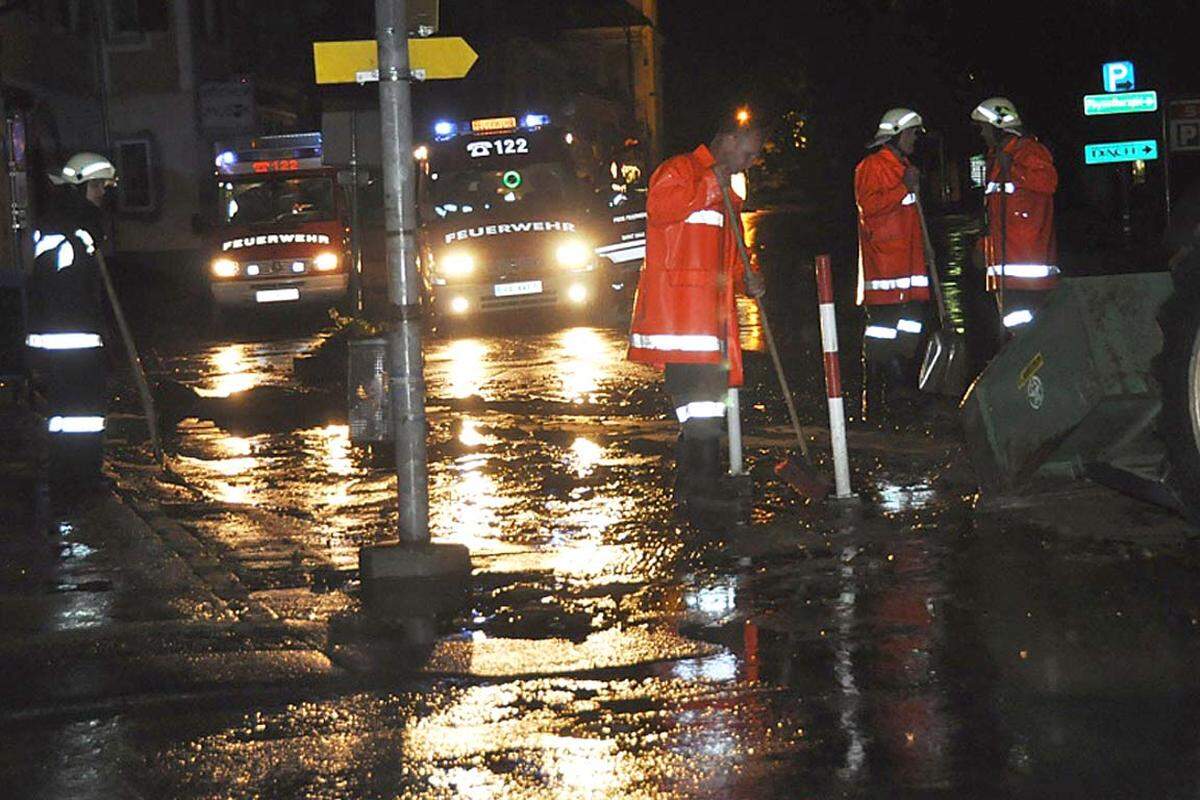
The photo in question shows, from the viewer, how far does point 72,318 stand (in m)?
10.7

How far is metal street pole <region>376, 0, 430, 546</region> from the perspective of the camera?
26.0 feet

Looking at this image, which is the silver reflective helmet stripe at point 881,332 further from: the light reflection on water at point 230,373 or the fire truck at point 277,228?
the fire truck at point 277,228

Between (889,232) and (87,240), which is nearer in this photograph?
(87,240)

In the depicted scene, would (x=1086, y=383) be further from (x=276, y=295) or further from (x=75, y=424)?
(x=276, y=295)

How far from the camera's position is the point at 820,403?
1412 centimetres

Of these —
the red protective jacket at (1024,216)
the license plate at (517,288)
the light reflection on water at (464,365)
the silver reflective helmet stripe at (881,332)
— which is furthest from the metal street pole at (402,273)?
the license plate at (517,288)

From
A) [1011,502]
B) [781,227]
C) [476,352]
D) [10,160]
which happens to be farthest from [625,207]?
[781,227]

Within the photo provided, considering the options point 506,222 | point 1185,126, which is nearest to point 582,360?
point 506,222

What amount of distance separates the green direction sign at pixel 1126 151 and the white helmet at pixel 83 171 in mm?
29295

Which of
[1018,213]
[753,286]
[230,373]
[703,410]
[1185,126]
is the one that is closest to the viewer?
[753,286]

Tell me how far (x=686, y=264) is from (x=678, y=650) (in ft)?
10.3

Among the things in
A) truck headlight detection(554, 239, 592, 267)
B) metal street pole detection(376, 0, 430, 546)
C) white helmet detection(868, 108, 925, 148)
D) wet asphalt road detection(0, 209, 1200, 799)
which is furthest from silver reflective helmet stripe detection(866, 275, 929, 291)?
truck headlight detection(554, 239, 592, 267)

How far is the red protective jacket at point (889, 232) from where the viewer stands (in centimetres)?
1285

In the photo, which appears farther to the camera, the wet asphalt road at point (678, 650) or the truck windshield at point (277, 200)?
the truck windshield at point (277, 200)
